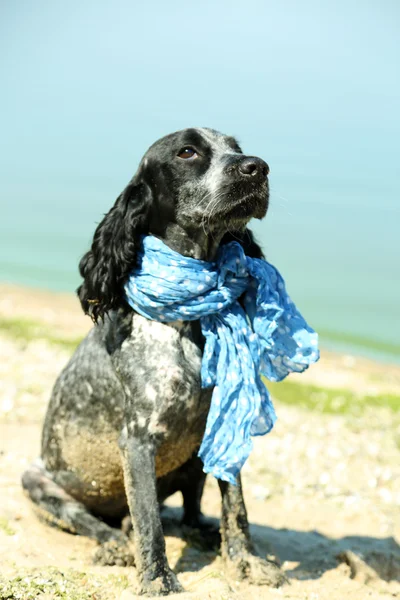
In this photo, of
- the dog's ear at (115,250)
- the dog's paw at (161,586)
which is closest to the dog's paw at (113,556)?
the dog's paw at (161,586)

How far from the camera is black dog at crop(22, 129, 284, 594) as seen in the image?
5465mm

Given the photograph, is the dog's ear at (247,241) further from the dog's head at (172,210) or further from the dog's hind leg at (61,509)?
the dog's hind leg at (61,509)

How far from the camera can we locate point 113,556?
5.89 metres

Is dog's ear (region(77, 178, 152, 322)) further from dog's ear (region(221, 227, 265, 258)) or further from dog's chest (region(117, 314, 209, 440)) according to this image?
dog's ear (region(221, 227, 265, 258))

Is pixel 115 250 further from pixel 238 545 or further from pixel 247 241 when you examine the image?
pixel 238 545

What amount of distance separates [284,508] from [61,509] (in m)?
2.70

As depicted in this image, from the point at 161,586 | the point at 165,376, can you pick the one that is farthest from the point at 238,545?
the point at 165,376

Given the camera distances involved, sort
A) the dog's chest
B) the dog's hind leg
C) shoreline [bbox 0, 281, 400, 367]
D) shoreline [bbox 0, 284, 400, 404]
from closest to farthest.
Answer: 1. the dog's chest
2. the dog's hind leg
3. shoreline [bbox 0, 284, 400, 404]
4. shoreline [bbox 0, 281, 400, 367]

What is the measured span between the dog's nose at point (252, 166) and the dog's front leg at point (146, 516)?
1.91m

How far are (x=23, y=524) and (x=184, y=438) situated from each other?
1617mm

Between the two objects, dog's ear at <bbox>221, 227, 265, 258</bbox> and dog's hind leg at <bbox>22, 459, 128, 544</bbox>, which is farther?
dog's hind leg at <bbox>22, 459, 128, 544</bbox>

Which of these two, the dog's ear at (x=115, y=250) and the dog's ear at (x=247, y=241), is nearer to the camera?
the dog's ear at (x=115, y=250)

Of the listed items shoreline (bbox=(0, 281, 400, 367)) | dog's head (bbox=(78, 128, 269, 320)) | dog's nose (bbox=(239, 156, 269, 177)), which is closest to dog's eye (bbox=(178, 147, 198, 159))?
dog's head (bbox=(78, 128, 269, 320))

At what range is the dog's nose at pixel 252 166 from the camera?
5449 millimetres
